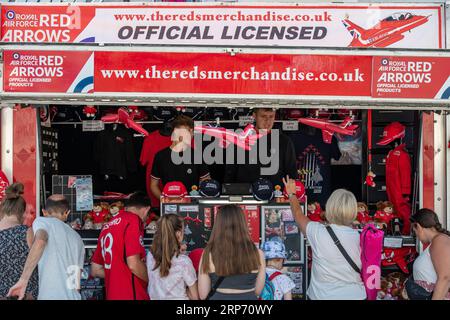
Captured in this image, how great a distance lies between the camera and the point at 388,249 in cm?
665

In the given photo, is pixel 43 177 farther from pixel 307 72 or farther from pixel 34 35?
pixel 307 72

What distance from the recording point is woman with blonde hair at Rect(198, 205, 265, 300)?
4379 mm

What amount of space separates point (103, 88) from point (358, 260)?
8.87 feet

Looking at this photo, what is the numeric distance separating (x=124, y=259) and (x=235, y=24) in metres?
2.76

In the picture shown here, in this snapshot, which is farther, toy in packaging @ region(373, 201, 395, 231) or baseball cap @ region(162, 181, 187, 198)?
toy in packaging @ region(373, 201, 395, 231)

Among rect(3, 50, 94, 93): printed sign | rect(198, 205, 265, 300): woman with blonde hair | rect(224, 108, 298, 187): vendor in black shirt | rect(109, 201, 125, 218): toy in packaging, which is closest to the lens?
rect(198, 205, 265, 300): woman with blonde hair

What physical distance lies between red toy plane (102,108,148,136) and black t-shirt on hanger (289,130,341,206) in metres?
2.22

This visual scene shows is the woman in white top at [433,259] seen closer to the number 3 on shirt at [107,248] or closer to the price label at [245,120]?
the number 3 on shirt at [107,248]

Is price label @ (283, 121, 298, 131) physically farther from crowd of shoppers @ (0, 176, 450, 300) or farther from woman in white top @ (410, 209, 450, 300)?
woman in white top @ (410, 209, 450, 300)

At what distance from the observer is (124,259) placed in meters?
5.02

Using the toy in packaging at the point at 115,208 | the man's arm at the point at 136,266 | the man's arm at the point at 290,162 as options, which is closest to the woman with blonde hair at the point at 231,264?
the man's arm at the point at 136,266

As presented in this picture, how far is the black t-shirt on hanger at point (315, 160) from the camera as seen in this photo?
827 centimetres

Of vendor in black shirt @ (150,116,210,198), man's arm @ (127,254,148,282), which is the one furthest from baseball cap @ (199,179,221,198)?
man's arm @ (127,254,148,282)
